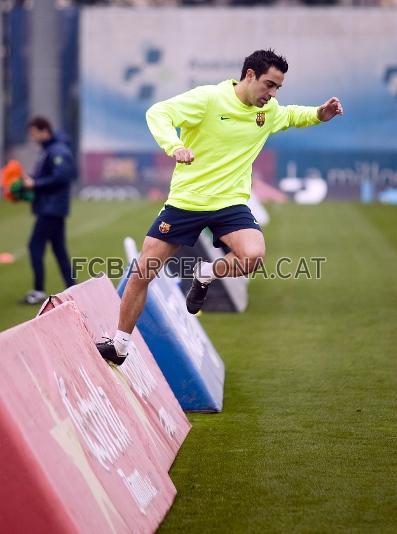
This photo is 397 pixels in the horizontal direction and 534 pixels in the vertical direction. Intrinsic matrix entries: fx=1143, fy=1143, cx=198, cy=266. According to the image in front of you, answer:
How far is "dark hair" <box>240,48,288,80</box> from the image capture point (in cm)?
717

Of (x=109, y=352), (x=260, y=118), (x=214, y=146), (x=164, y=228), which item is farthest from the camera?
(x=260, y=118)

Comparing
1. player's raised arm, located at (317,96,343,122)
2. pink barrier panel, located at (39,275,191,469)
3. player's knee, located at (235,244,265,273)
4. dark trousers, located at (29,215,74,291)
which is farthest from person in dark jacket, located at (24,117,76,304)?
player's knee, located at (235,244,265,273)

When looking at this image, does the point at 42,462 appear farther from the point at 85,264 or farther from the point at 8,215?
the point at 8,215

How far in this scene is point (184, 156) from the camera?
6410mm

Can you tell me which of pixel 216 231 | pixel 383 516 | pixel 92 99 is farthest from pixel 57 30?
pixel 383 516

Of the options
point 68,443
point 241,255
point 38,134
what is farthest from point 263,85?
point 38,134

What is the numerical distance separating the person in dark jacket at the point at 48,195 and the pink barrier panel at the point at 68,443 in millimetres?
7716

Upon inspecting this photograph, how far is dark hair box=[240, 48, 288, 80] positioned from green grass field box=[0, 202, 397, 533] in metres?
2.22

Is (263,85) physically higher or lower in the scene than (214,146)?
higher

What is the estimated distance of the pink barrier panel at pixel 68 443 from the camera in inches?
166

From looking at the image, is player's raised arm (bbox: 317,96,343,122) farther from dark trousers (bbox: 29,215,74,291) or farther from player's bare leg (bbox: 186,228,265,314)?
dark trousers (bbox: 29,215,74,291)

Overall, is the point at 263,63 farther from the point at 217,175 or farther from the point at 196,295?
the point at 196,295

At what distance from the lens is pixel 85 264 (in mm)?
17375

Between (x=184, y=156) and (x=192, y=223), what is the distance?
824 millimetres
